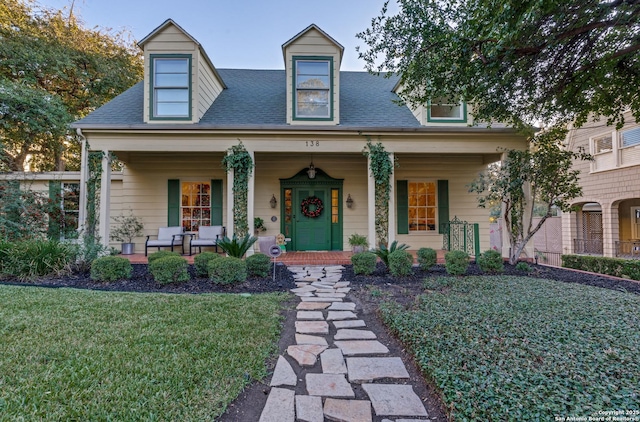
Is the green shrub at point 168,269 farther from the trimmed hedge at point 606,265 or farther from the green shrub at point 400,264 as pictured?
the trimmed hedge at point 606,265

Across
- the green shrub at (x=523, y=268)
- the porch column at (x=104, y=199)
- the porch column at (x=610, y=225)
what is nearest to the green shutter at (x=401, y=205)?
the green shrub at (x=523, y=268)

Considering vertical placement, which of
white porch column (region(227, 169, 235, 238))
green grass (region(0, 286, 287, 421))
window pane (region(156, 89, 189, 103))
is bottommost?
green grass (region(0, 286, 287, 421))

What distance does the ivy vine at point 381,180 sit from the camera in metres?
7.07

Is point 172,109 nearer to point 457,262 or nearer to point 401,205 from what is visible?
point 401,205

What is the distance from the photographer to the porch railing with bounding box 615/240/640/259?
9.81 metres

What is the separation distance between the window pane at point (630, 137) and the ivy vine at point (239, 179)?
11.6 m

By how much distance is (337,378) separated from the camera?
7.14ft

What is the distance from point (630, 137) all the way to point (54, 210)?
670 inches

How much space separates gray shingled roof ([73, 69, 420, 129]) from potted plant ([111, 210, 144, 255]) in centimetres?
264

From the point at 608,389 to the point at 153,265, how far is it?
5.47m

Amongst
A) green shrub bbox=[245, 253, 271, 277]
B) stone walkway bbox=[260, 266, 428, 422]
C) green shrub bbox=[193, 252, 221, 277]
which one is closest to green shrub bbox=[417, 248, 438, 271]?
stone walkway bbox=[260, 266, 428, 422]

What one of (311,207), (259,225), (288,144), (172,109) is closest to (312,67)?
(288,144)

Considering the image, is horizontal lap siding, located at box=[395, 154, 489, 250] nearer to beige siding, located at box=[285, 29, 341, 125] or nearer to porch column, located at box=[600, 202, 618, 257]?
beige siding, located at box=[285, 29, 341, 125]

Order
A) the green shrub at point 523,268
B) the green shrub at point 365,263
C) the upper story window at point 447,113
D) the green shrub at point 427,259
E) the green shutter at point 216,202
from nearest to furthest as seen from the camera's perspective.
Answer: the green shrub at point 365,263, the green shrub at point 427,259, the green shrub at point 523,268, the upper story window at point 447,113, the green shutter at point 216,202
